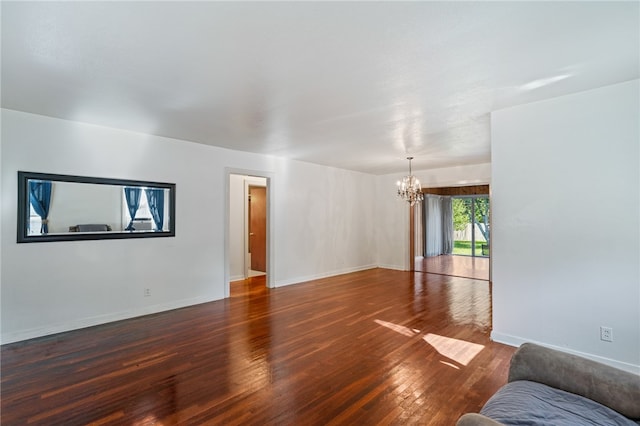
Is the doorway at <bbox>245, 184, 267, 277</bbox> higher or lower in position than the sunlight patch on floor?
higher

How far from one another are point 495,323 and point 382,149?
3197mm

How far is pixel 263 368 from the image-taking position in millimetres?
2811

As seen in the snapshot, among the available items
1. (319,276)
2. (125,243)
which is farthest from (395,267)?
(125,243)

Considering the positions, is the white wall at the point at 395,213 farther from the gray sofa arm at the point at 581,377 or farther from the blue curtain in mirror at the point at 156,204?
the gray sofa arm at the point at 581,377

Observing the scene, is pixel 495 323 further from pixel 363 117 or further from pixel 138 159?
pixel 138 159

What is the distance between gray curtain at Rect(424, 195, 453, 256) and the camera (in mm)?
11016

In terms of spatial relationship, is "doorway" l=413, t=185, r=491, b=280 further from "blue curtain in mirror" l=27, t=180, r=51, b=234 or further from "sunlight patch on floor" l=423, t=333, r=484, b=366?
"blue curtain in mirror" l=27, t=180, r=51, b=234

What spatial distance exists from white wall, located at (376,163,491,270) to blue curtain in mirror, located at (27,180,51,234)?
6913mm

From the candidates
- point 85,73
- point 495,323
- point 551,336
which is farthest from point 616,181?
point 85,73

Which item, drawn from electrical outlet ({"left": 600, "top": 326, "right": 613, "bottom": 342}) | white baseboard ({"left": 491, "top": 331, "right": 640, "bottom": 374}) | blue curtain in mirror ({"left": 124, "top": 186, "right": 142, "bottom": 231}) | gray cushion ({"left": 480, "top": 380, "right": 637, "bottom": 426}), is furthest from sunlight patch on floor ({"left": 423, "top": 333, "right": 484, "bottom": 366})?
blue curtain in mirror ({"left": 124, "top": 186, "right": 142, "bottom": 231})

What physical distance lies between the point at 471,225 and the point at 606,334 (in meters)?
9.48

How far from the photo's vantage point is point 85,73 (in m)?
2.54

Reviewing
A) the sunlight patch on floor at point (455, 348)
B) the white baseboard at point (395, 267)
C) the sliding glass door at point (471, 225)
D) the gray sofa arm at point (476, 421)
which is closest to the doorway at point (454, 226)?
the sliding glass door at point (471, 225)

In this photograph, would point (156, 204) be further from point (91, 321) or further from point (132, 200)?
point (91, 321)
